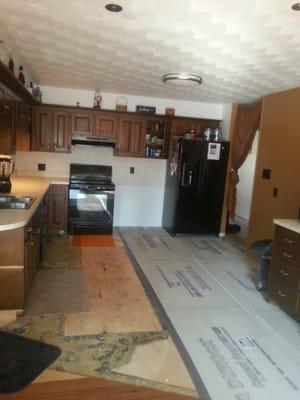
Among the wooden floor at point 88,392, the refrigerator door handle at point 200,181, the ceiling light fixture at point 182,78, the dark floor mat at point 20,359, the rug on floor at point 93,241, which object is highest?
the ceiling light fixture at point 182,78

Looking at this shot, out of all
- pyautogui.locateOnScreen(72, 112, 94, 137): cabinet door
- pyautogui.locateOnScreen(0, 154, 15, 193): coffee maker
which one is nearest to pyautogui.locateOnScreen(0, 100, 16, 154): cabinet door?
pyautogui.locateOnScreen(0, 154, 15, 193): coffee maker

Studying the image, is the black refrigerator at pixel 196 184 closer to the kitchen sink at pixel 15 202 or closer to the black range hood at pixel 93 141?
the black range hood at pixel 93 141

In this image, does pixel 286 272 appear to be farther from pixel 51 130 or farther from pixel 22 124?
pixel 51 130

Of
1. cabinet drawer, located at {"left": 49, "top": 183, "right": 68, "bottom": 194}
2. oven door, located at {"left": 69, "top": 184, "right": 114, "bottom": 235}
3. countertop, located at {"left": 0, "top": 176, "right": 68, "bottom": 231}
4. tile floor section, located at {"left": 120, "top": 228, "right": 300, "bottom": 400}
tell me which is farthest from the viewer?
oven door, located at {"left": 69, "top": 184, "right": 114, "bottom": 235}

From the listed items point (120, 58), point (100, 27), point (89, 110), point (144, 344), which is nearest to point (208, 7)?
point (100, 27)

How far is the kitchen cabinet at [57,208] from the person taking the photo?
4969 mm

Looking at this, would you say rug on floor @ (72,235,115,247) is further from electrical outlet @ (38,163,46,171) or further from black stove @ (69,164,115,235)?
electrical outlet @ (38,163,46,171)

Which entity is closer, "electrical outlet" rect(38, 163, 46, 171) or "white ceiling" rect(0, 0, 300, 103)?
"white ceiling" rect(0, 0, 300, 103)

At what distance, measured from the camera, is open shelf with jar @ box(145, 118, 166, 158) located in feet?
18.5

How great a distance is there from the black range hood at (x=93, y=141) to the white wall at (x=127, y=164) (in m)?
0.22

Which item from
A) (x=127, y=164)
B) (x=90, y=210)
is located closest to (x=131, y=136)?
(x=127, y=164)

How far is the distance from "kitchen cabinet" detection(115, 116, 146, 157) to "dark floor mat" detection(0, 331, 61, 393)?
3.65 m

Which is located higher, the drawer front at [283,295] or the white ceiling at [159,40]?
the white ceiling at [159,40]

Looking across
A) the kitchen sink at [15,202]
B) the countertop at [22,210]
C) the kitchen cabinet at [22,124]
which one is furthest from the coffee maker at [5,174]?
the kitchen cabinet at [22,124]
